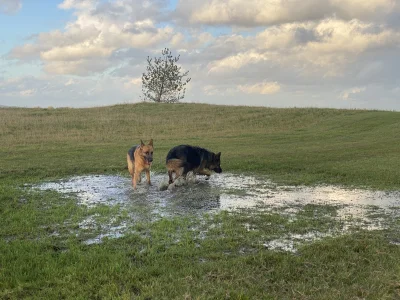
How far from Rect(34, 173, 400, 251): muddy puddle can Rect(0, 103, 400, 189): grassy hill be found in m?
1.55

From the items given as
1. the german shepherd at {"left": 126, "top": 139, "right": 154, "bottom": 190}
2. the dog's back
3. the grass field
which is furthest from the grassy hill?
the german shepherd at {"left": 126, "top": 139, "right": 154, "bottom": 190}

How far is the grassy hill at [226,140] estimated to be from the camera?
15.3 metres

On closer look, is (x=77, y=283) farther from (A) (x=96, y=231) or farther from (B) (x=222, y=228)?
(B) (x=222, y=228)

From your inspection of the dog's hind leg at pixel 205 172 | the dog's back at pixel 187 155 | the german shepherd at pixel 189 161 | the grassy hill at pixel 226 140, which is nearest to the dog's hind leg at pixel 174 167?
the german shepherd at pixel 189 161

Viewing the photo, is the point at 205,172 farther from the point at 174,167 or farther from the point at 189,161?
the point at 174,167

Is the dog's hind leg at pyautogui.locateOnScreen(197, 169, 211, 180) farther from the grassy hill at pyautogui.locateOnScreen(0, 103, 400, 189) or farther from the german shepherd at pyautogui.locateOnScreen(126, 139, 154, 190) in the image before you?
the german shepherd at pyautogui.locateOnScreen(126, 139, 154, 190)

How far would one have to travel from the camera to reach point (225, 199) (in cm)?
1061

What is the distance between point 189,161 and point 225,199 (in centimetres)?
273

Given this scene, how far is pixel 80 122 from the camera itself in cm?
3894

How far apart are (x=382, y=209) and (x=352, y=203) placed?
31.5 inches

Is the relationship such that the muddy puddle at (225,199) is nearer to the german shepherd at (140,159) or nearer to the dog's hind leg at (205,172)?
the dog's hind leg at (205,172)

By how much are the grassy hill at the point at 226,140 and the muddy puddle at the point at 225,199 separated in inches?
61.0

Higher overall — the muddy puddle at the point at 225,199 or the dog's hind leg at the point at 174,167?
the dog's hind leg at the point at 174,167

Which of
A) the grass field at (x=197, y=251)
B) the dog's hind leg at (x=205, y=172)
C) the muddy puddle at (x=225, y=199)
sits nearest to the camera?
the grass field at (x=197, y=251)
